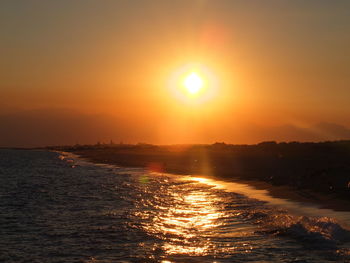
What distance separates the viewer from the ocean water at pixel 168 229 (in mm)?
15281

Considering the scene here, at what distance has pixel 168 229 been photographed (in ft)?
64.4

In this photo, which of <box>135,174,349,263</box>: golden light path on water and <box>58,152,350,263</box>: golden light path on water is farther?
<box>135,174,349,263</box>: golden light path on water

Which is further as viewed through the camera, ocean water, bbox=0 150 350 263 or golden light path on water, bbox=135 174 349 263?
golden light path on water, bbox=135 174 349 263

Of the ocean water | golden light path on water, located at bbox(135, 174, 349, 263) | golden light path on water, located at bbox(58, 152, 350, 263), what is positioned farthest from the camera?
golden light path on water, located at bbox(135, 174, 349, 263)

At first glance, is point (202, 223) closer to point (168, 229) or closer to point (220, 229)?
point (220, 229)

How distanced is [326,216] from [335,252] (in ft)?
21.8

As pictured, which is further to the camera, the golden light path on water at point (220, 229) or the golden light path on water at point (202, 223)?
the golden light path on water at point (202, 223)

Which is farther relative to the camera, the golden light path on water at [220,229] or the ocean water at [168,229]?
the golden light path on water at [220,229]

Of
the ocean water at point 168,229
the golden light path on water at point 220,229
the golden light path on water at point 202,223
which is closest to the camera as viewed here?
the ocean water at point 168,229

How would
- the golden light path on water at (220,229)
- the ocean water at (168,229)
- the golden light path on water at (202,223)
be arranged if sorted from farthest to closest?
the golden light path on water at (202,223) < the golden light path on water at (220,229) < the ocean water at (168,229)

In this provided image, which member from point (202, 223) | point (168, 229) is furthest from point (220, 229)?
point (168, 229)

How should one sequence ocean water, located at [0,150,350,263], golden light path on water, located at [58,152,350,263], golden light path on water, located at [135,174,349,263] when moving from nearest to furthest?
ocean water, located at [0,150,350,263]
golden light path on water, located at [58,152,350,263]
golden light path on water, located at [135,174,349,263]

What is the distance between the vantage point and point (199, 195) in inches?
1264

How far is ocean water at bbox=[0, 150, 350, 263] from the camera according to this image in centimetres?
1528
